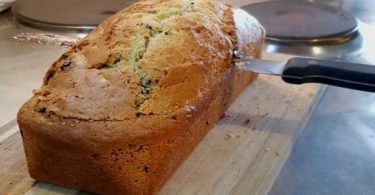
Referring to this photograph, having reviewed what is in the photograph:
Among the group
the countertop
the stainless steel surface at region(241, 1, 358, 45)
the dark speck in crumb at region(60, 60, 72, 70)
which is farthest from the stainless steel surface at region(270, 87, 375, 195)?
the dark speck in crumb at region(60, 60, 72, 70)

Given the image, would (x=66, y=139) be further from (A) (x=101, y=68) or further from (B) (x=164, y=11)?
(B) (x=164, y=11)

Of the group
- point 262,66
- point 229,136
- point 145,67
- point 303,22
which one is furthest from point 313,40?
point 145,67

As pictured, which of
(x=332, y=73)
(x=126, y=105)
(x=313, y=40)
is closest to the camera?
(x=126, y=105)

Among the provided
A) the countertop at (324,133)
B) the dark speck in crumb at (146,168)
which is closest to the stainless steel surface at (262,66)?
the countertop at (324,133)

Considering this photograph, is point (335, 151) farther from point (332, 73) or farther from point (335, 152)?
point (332, 73)

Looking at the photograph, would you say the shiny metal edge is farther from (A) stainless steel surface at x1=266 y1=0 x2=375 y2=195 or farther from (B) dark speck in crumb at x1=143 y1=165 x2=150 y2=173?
(B) dark speck in crumb at x1=143 y1=165 x2=150 y2=173

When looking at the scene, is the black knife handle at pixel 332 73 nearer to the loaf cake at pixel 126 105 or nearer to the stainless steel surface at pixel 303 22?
the loaf cake at pixel 126 105

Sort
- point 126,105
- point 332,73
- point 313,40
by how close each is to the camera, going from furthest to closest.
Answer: point 313,40 < point 332,73 < point 126,105
